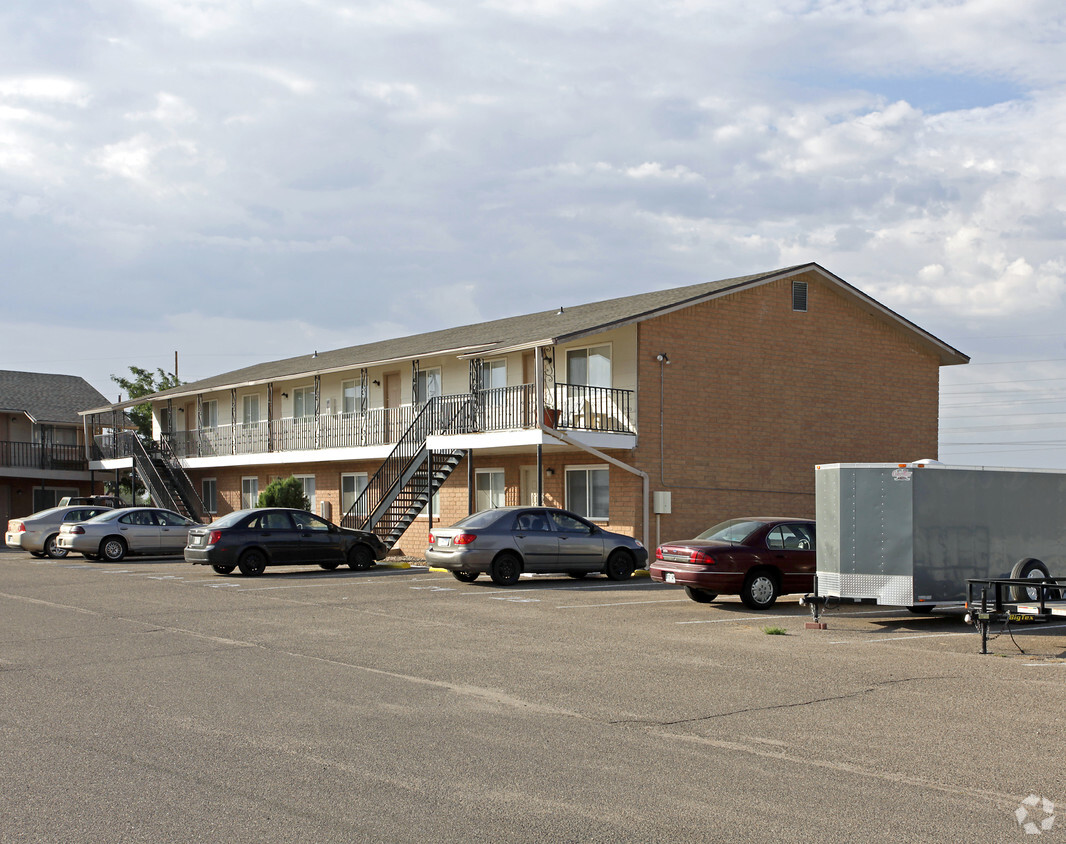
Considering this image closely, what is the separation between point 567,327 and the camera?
92.5 feet

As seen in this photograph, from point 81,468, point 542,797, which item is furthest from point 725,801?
point 81,468

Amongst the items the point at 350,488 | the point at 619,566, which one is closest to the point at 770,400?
the point at 619,566

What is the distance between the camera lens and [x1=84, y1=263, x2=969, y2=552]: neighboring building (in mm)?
26812

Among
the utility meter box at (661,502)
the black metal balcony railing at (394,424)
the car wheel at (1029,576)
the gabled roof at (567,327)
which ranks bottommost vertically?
the car wheel at (1029,576)

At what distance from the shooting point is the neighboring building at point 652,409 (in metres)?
26.8

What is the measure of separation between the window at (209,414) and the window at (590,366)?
2071 cm

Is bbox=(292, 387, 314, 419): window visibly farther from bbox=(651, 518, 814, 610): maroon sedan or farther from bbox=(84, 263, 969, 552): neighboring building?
bbox=(651, 518, 814, 610): maroon sedan

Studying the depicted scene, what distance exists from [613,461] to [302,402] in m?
16.8

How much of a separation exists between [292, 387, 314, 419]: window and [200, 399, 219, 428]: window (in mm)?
6425

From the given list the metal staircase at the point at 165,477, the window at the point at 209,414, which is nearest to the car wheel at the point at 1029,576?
the metal staircase at the point at 165,477

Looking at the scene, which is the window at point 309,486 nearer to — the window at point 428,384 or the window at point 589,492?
the window at point 428,384

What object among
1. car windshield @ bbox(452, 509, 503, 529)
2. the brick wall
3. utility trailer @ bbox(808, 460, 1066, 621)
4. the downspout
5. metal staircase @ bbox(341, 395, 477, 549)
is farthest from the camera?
metal staircase @ bbox(341, 395, 477, 549)

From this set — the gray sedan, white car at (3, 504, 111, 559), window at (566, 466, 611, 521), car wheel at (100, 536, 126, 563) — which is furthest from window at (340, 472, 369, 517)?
the gray sedan

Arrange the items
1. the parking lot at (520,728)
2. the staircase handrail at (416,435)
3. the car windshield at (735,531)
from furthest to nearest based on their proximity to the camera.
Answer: the staircase handrail at (416,435) → the car windshield at (735,531) → the parking lot at (520,728)
